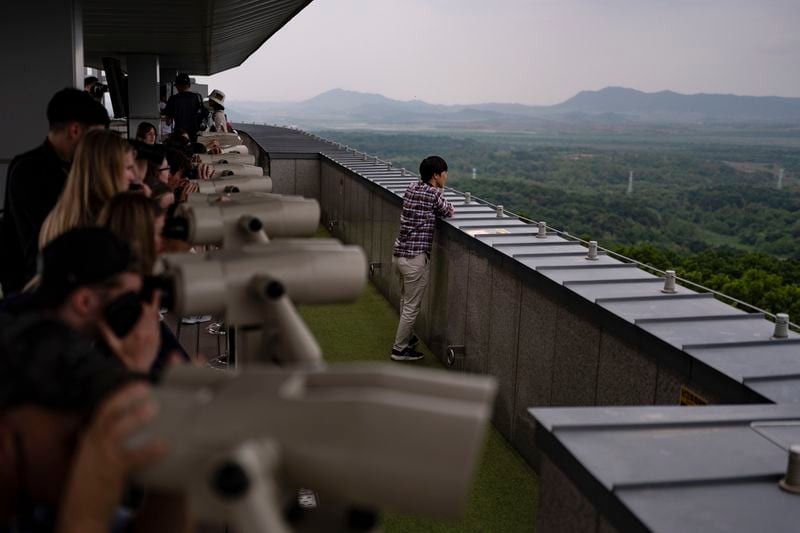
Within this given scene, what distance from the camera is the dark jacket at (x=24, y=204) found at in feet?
15.4

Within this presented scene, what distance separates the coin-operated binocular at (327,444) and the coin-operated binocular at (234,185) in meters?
3.27

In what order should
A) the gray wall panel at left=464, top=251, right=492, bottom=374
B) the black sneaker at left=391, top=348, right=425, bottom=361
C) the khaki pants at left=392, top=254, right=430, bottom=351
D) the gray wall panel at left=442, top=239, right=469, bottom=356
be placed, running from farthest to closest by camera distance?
the black sneaker at left=391, top=348, right=425, bottom=361
the khaki pants at left=392, top=254, right=430, bottom=351
the gray wall panel at left=442, top=239, right=469, bottom=356
the gray wall panel at left=464, top=251, right=492, bottom=374

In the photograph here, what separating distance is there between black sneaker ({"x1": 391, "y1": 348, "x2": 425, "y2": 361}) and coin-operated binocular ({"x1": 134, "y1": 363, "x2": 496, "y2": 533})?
812 cm

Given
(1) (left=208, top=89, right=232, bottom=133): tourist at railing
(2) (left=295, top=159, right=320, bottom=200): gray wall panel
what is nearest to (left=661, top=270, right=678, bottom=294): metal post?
(1) (left=208, top=89, right=232, bottom=133): tourist at railing

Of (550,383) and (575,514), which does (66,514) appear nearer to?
(575,514)

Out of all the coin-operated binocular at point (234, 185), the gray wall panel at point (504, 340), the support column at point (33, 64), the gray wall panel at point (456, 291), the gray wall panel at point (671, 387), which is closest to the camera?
the gray wall panel at point (671, 387)

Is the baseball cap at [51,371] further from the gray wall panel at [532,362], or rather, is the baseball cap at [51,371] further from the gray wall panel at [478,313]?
the gray wall panel at [478,313]

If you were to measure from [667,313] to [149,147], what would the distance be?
381cm

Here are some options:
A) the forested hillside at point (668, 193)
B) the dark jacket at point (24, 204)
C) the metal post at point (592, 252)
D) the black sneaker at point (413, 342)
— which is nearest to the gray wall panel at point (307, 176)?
the forested hillside at point (668, 193)

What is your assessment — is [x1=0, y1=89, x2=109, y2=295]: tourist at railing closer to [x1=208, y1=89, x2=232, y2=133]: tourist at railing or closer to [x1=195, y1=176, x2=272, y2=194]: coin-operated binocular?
[x1=195, y1=176, x2=272, y2=194]: coin-operated binocular

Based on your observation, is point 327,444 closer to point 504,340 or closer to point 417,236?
point 504,340

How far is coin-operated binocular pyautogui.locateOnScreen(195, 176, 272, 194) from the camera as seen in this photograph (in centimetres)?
445

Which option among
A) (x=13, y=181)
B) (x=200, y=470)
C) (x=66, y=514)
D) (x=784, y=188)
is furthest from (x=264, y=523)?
(x=784, y=188)

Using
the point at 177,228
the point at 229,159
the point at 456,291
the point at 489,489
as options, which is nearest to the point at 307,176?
the point at 456,291
